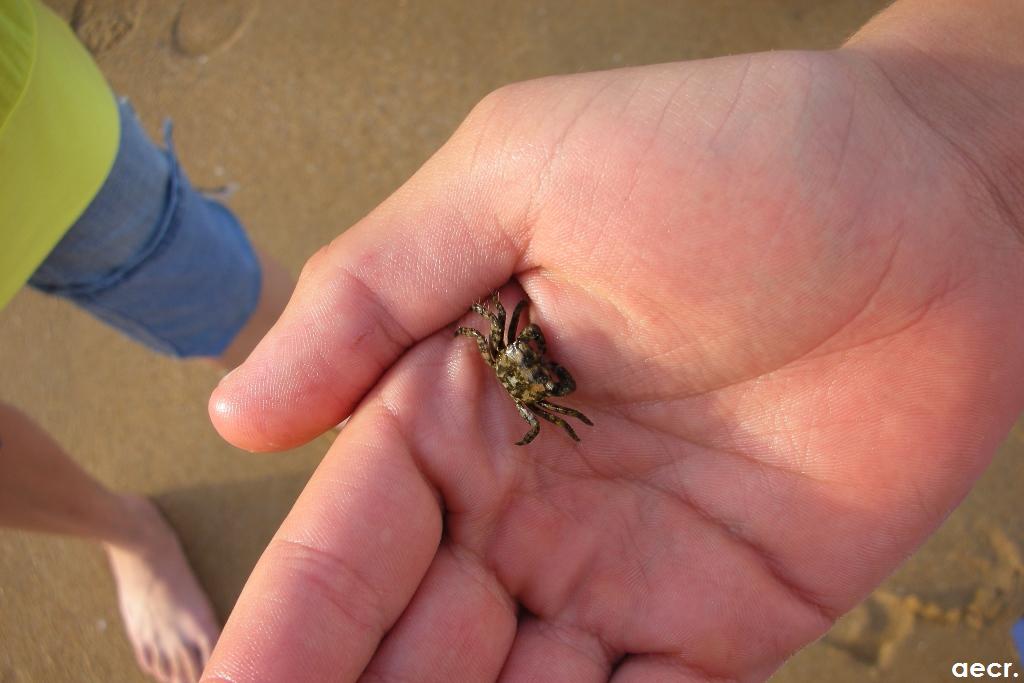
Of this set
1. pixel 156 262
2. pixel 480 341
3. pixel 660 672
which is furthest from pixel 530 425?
pixel 156 262

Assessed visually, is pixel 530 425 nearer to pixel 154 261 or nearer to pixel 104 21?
pixel 154 261

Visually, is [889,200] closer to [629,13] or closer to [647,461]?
[647,461]

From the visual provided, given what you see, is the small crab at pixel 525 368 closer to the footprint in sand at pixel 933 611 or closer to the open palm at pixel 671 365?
the open palm at pixel 671 365

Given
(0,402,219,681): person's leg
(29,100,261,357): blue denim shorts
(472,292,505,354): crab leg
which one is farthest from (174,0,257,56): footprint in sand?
(472,292,505,354): crab leg

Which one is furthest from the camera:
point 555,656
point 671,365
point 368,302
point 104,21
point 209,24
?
point 104,21

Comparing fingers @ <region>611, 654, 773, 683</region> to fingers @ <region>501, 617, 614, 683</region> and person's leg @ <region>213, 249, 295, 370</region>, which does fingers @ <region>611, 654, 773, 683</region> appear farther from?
person's leg @ <region>213, 249, 295, 370</region>

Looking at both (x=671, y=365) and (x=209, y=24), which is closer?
(x=671, y=365)
